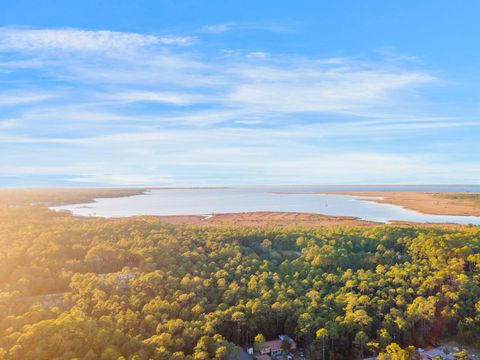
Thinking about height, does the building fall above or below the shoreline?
below

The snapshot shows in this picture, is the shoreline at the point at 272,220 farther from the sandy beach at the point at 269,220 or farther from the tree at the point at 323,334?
the tree at the point at 323,334

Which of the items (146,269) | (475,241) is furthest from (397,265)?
(146,269)

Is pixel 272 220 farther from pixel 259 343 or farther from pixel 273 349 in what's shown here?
pixel 259 343

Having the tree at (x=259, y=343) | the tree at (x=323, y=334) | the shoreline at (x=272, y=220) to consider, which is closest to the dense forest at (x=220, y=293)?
the tree at (x=323, y=334)

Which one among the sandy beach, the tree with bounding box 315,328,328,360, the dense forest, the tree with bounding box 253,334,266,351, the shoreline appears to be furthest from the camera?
the sandy beach

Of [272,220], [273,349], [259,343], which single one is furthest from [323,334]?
[272,220]

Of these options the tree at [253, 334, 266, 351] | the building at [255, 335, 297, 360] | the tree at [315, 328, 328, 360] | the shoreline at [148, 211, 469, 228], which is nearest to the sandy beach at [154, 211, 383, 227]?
the shoreline at [148, 211, 469, 228]

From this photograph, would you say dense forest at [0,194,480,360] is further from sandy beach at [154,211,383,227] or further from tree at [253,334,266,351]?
sandy beach at [154,211,383,227]

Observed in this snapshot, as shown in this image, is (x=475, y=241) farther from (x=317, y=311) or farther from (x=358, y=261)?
(x=317, y=311)
